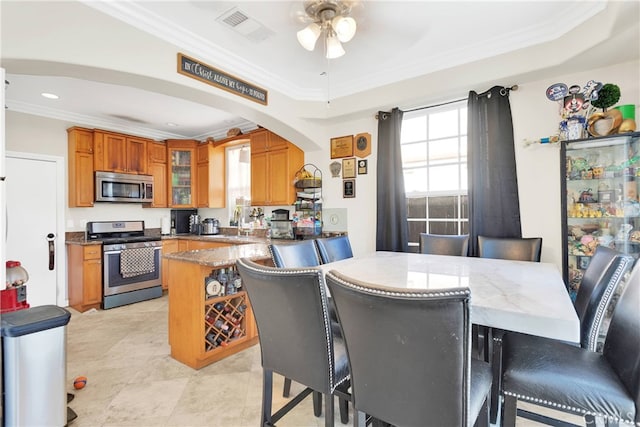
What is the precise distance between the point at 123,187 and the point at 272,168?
91.1 inches

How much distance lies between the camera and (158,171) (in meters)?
4.98

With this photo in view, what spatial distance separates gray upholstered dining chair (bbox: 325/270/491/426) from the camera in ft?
2.92

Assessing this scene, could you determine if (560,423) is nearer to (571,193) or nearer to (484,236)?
(484,236)

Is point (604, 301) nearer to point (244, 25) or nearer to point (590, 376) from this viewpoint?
point (590, 376)

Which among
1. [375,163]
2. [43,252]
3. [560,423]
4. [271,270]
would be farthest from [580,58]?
[43,252]

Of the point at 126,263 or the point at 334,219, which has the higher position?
the point at 334,219

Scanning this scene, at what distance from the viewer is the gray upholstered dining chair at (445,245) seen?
2754 mm

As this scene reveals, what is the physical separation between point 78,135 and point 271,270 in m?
4.42

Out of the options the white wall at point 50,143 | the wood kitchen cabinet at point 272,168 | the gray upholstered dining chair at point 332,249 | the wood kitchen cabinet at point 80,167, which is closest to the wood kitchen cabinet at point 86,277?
the white wall at point 50,143

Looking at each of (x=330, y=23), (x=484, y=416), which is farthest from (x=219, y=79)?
(x=484, y=416)

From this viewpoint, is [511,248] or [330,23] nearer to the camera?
[330,23]

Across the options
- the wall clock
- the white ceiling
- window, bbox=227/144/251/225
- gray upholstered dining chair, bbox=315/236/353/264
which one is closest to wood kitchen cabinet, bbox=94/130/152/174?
the white ceiling

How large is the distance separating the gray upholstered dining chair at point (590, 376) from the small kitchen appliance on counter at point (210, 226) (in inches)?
187

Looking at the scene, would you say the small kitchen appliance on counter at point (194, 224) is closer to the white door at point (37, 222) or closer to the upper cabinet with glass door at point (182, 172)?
the upper cabinet with glass door at point (182, 172)
